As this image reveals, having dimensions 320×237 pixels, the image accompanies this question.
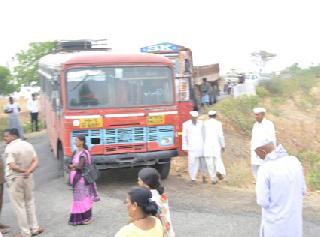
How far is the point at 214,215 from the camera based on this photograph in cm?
905

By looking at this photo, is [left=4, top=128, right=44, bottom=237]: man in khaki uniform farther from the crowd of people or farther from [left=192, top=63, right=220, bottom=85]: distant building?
[left=192, top=63, right=220, bottom=85]: distant building

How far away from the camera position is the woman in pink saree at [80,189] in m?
8.05

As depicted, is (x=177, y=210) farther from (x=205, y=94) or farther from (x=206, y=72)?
(x=206, y=72)

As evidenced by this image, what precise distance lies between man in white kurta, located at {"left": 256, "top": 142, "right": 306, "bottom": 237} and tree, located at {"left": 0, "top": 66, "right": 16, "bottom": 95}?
51205mm

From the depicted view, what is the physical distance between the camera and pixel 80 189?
8.20 metres

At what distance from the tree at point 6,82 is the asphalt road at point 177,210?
43.1 meters

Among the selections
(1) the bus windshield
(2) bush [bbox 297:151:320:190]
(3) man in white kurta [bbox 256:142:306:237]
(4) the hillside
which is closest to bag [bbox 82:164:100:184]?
(1) the bus windshield

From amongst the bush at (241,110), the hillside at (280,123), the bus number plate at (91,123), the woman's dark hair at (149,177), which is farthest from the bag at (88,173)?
the bush at (241,110)

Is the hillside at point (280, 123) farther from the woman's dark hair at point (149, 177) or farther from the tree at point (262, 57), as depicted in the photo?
the tree at point (262, 57)

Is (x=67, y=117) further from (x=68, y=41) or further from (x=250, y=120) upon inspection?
(x=250, y=120)

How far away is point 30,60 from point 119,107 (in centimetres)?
4186

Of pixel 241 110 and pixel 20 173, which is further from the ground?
pixel 20 173

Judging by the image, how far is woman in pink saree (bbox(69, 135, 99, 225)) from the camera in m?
8.05

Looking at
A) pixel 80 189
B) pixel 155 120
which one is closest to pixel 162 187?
pixel 80 189
